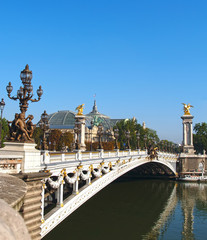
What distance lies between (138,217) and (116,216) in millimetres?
1976

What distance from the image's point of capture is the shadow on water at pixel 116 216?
21375mm

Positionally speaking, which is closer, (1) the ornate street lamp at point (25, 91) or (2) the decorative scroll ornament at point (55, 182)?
(1) the ornate street lamp at point (25, 91)

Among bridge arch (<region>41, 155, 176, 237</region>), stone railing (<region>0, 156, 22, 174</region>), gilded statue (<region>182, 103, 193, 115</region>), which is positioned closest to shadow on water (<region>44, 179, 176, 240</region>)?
bridge arch (<region>41, 155, 176, 237</region>)

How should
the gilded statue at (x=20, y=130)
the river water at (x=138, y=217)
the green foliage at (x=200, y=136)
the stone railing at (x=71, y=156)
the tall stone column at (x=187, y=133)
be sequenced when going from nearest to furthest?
the gilded statue at (x=20, y=130) < the stone railing at (x=71, y=156) < the river water at (x=138, y=217) < the tall stone column at (x=187, y=133) < the green foliage at (x=200, y=136)

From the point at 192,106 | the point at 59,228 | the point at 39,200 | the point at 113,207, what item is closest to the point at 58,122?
the point at 192,106

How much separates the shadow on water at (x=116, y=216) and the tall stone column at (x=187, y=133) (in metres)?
23.8

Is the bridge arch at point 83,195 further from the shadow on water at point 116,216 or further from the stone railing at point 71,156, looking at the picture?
the shadow on water at point 116,216

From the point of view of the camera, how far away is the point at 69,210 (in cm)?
1688

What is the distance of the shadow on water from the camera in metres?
21.4

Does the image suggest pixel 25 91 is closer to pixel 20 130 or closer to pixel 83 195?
pixel 20 130

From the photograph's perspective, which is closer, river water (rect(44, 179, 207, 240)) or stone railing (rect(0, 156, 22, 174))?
stone railing (rect(0, 156, 22, 174))

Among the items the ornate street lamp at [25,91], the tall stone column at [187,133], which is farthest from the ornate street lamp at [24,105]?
the tall stone column at [187,133]

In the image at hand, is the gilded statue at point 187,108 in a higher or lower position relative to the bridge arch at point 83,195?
higher

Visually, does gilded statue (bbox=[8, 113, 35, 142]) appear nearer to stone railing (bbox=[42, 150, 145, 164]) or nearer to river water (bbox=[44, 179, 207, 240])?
stone railing (bbox=[42, 150, 145, 164])
